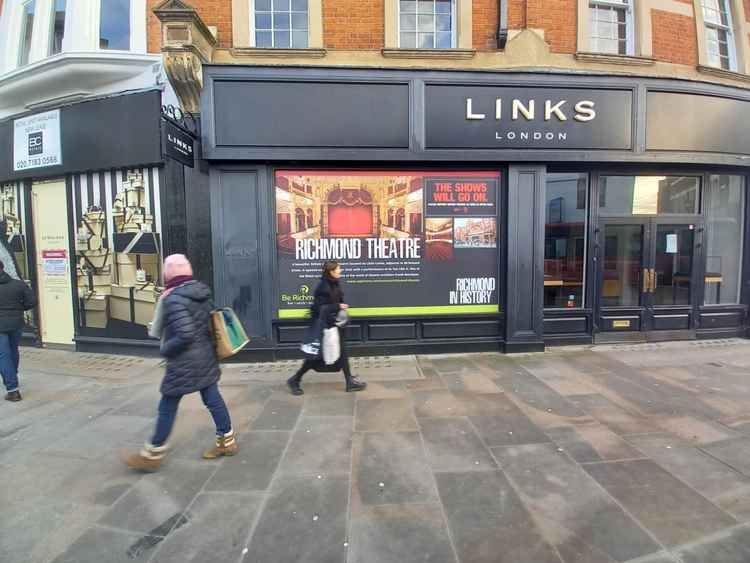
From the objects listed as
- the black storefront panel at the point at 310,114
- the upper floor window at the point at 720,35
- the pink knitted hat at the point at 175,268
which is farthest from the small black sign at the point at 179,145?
the upper floor window at the point at 720,35

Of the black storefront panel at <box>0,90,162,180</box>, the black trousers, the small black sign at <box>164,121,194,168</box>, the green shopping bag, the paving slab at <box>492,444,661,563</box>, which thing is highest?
the black storefront panel at <box>0,90,162,180</box>

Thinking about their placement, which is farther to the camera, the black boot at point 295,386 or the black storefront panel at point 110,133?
the black storefront panel at point 110,133

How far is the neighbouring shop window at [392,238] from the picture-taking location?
6133 millimetres

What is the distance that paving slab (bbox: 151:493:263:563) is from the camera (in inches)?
87.4

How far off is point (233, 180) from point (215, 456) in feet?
13.7

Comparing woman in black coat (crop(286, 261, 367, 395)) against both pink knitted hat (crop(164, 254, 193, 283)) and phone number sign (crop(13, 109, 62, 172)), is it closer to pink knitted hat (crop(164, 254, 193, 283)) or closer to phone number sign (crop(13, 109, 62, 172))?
pink knitted hat (crop(164, 254, 193, 283))

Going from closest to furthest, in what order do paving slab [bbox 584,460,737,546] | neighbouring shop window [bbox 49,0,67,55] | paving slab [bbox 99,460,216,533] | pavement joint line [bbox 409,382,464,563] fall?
pavement joint line [bbox 409,382,464,563], paving slab [bbox 584,460,737,546], paving slab [bbox 99,460,216,533], neighbouring shop window [bbox 49,0,67,55]

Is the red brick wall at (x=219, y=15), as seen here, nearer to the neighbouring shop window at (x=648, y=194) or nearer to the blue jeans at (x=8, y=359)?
the blue jeans at (x=8, y=359)

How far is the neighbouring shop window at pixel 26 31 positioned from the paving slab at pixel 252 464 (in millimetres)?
9069

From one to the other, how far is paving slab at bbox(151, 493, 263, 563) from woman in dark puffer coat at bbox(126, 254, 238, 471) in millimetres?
660

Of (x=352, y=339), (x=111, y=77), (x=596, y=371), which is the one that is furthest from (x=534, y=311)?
(x=111, y=77)

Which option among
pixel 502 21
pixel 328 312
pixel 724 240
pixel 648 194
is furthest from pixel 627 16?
pixel 328 312

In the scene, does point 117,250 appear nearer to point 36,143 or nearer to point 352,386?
point 36,143

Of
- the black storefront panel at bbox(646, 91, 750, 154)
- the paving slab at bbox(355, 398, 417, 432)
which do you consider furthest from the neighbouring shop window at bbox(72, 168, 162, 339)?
the black storefront panel at bbox(646, 91, 750, 154)
